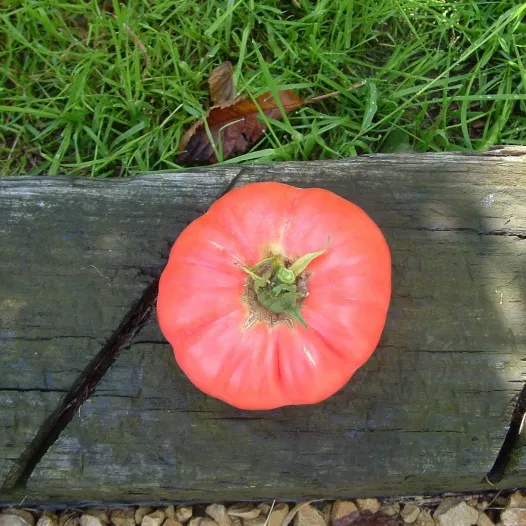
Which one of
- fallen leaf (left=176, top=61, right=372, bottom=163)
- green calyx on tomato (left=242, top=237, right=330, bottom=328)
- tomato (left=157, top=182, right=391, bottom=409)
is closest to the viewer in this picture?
green calyx on tomato (left=242, top=237, right=330, bottom=328)

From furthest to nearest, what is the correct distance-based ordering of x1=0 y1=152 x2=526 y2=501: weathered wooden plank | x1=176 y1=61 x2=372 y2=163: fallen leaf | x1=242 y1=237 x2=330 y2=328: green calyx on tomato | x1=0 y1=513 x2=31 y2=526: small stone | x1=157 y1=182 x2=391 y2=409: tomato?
x1=176 y1=61 x2=372 y2=163: fallen leaf, x1=0 y1=513 x2=31 y2=526: small stone, x1=0 y1=152 x2=526 y2=501: weathered wooden plank, x1=157 y1=182 x2=391 y2=409: tomato, x1=242 y1=237 x2=330 y2=328: green calyx on tomato

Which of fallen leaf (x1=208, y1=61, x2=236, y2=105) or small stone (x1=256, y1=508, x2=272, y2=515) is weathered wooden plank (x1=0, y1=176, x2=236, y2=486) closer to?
fallen leaf (x1=208, y1=61, x2=236, y2=105)

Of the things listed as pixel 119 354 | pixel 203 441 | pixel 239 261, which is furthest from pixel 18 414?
pixel 239 261

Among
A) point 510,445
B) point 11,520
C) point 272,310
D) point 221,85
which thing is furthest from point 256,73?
point 11,520

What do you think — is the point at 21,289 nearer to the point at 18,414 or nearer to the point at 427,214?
the point at 18,414

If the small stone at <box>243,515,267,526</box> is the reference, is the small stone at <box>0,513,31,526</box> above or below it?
above

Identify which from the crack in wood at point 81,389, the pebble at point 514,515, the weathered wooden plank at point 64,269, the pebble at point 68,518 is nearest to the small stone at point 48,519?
the pebble at point 68,518

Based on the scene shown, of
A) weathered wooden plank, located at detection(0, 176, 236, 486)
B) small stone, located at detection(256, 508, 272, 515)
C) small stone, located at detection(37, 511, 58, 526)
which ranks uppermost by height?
weathered wooden plank, located at detection(0, 176, 236, 486)

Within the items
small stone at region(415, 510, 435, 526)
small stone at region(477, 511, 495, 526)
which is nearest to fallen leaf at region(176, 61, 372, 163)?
small stone at region(415, 510, 435, 526)
